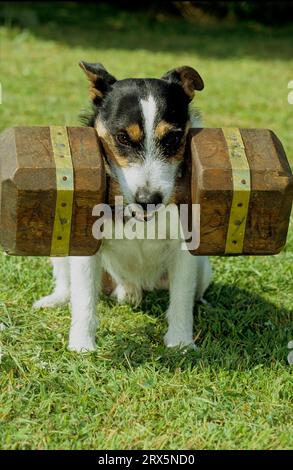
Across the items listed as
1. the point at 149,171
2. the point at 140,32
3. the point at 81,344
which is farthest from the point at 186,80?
the point at 140,32

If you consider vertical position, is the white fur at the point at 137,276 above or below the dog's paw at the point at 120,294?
above

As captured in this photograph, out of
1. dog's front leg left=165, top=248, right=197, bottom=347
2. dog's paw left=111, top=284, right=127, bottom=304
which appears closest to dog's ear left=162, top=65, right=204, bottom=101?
dog's front leg left=165, top=248, right=197, bottom=347

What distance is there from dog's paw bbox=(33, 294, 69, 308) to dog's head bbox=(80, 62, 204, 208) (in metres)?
1.39

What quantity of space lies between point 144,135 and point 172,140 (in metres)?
0.19

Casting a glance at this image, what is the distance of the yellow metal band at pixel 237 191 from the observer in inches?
196

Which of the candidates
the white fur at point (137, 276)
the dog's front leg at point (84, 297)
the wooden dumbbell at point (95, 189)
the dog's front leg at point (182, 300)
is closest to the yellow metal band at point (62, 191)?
the wooden dumbbell at point (95, 189)

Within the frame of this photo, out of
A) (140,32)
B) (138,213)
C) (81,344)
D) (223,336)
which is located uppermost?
(138,213)

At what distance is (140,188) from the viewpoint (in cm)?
507

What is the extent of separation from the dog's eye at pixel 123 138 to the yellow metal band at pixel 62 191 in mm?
356

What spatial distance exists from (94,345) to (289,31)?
17468mm

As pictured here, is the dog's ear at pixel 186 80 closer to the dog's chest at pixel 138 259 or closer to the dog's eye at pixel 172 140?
the dog's eye at pixel 172 140

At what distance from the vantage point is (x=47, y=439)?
451cm

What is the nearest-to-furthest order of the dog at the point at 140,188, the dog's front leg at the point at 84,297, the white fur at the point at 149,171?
the white fur at the point at 149,171 → the dog at the point at 140,188 → the dog's front leg at the point at 84,297

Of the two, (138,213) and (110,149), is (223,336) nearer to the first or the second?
(138,213)
